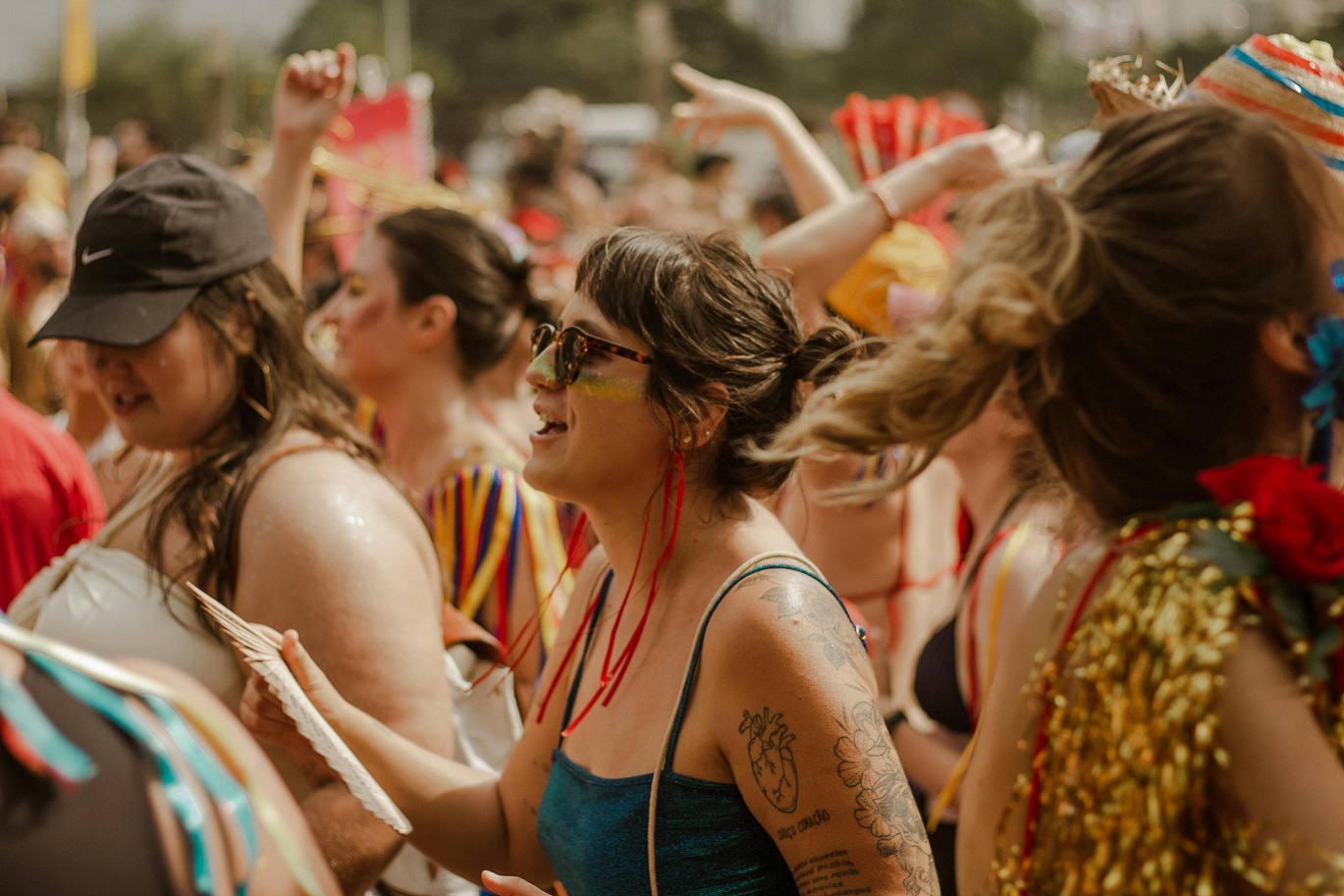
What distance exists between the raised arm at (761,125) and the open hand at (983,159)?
0.67 metres

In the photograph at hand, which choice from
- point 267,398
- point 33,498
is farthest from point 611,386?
point 33,498

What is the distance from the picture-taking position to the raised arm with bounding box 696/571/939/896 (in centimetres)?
191

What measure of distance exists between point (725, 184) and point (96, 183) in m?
5.24

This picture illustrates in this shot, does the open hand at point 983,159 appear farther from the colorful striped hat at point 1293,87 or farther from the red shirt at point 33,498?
the red shirt at point 33,498

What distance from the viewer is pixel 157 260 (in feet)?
9.14

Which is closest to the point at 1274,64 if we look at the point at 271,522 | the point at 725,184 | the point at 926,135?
the point at 271,522

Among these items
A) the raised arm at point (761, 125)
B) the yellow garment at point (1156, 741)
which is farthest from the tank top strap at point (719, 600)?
the raised arm at point (761, 125)

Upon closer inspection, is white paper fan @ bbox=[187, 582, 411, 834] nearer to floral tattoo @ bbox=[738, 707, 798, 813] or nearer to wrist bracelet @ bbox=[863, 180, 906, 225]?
floral tattoo @ bbox=[738, 707, 798, 813]

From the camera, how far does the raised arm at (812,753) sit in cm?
191

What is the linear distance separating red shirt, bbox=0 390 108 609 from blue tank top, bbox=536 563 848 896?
5.93 ft

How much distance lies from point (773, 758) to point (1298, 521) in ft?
2.81

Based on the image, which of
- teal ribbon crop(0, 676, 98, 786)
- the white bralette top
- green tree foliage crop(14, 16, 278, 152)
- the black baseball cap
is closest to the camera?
teal ribbon crop(0, 676, 98, 786)

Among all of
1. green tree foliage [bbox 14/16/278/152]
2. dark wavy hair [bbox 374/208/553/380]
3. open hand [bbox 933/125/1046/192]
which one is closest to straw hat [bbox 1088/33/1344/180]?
open hand [bbox 933/125/1046/192]

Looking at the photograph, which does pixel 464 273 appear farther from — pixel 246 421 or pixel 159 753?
pixel 159 753
